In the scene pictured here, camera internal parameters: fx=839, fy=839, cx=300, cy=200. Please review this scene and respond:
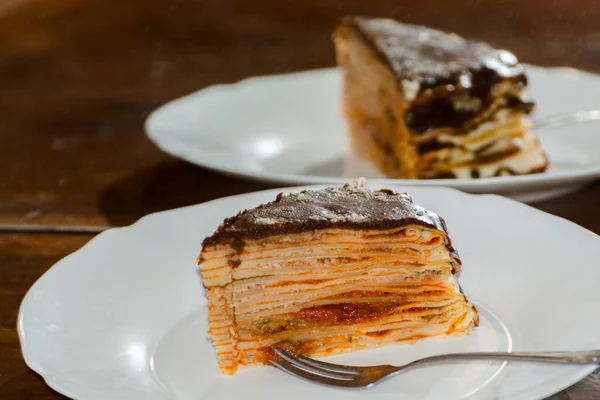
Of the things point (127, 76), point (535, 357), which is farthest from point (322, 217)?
point (127, 76)

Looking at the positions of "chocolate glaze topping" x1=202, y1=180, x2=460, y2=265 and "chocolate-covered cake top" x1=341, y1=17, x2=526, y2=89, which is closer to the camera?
"chocolate glaze topping" x1=202, y1=180, x2=460, y2=265

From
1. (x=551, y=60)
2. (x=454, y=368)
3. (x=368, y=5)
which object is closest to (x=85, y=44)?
(x=368, y=5)

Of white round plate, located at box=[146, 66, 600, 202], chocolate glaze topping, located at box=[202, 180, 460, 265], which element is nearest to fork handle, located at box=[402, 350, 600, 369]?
chocolate glaze topping, located at box=[202, 180, 460, 265]

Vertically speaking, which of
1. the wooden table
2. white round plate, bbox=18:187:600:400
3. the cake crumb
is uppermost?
the cake crumb

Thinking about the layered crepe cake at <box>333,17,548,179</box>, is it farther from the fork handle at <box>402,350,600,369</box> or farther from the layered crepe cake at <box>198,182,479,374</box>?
the fork handle at <box>402,350,600,369</box>

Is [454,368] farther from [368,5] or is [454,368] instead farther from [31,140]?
[368,5]

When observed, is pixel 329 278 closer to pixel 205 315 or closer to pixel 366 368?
pixel 366 368

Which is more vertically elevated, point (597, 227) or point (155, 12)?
point (597, 227)
